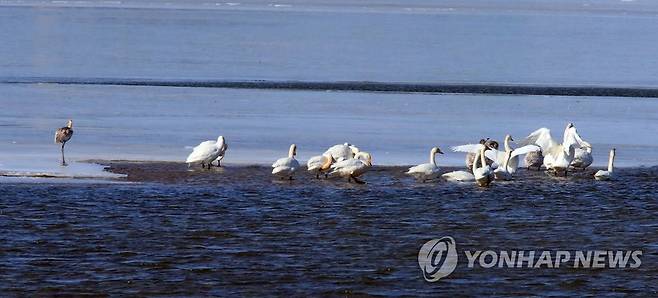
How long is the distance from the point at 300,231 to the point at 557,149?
508 cm

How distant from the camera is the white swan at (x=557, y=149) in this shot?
14.7 metres

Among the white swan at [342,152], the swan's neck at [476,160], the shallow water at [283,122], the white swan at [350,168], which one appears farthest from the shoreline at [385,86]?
the white swan at [350,168]

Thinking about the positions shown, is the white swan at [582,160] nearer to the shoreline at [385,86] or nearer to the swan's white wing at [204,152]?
the swan's white wing at [204,152]

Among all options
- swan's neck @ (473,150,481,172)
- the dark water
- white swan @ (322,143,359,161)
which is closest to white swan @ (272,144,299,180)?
the dark water

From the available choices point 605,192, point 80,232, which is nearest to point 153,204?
point 80,232

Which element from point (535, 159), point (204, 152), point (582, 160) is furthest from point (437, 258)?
point (535, 159)

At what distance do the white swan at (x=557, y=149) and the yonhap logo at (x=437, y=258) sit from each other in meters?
4.33

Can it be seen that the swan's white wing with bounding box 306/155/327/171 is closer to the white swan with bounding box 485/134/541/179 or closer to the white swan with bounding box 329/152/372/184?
the white swan with bounding box 329/152/372/184

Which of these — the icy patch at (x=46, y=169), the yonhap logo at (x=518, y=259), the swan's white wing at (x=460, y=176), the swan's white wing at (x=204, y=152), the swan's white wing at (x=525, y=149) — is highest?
the swan's white wing at (x=204, y=152)

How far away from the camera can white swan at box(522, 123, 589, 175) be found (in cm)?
1474

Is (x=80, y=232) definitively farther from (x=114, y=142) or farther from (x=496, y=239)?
(x=114, y=142)

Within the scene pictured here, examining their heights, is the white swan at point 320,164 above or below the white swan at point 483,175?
above

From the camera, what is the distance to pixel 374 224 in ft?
37.0

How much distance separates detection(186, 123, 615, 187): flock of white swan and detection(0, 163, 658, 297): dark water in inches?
6.3
